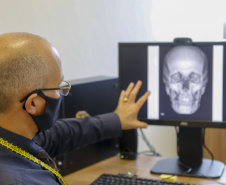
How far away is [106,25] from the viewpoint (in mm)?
2549

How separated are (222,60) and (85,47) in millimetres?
932

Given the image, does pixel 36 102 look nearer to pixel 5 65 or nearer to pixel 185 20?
pixel 5 65

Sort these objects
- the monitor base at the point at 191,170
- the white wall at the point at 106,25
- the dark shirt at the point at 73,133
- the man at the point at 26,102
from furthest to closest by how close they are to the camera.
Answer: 1. the white wall at the point at 106,25
2. the monitor base at the point at 191,170
3. the dark shirt at the point at 73,133
4. the man at the point at 26,102

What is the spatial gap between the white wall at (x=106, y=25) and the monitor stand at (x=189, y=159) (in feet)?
2.44

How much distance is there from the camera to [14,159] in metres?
1.11

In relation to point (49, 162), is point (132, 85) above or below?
above

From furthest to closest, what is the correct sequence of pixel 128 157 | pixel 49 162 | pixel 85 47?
pixel 85 47
pixel 128 157
pixel 49 162

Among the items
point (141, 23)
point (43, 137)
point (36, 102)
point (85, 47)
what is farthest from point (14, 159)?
point (141, 23)

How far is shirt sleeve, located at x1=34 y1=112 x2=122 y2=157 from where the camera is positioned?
163 cm

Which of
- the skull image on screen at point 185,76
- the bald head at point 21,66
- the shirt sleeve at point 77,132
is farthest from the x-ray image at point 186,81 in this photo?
the bald head at point 21,66

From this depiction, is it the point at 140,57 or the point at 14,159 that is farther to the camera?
the point at 140,57

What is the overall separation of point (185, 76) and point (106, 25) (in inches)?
37.6

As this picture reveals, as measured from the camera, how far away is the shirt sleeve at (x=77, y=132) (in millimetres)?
1635

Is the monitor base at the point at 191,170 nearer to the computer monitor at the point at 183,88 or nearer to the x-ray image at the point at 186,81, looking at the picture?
the computer monitor at the point at 183,88
